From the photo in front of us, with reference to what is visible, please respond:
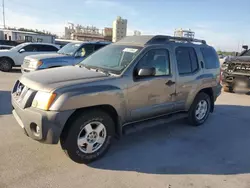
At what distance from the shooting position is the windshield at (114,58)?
386cm

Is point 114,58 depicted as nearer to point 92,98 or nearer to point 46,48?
point 92,98

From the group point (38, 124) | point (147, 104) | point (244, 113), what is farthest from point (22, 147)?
point (244, 113)

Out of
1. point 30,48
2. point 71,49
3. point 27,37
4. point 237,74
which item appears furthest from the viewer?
point 27,37

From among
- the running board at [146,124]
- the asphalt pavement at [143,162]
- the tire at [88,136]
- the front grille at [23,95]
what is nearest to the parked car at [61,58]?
the asphalt pavement at [143,162]

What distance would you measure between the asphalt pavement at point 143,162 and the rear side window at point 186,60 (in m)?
1.34

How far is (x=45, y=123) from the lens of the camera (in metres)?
2.92

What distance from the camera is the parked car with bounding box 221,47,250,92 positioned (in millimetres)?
8613

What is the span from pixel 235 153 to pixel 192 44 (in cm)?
244

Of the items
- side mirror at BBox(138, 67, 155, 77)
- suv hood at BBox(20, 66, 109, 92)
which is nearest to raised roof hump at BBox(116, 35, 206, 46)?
side mirror at BBox(138, 67, 155, 77)

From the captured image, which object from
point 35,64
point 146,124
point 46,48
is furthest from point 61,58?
point 146,124

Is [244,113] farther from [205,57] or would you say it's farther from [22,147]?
[22,147]

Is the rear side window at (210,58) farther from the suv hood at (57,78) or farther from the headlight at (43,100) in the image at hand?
the headlight at (43,100)

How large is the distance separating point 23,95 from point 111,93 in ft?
4.16

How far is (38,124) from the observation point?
295 cm
